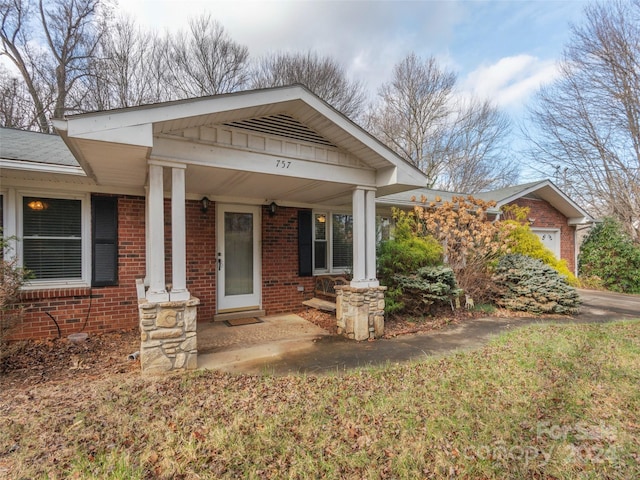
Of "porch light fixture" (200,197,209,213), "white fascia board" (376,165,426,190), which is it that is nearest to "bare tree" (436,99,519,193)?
"white fascia board" (376,165,426,190)

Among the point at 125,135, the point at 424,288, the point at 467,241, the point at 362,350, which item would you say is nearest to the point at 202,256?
the point at 125,135

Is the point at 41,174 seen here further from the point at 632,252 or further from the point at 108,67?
the point at 632,252

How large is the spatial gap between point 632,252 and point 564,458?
38.7 feet

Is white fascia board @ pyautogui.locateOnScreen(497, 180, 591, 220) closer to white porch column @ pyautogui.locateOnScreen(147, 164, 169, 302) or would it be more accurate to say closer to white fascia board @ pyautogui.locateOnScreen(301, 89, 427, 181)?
white fascia board @ pyautogui.locateOnScreen(301, 89, 427, 181)

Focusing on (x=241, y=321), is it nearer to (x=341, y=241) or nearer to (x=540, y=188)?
(x=341, y=241)

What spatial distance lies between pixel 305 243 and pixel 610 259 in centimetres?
1086

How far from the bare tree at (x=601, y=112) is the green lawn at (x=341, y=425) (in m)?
12.5

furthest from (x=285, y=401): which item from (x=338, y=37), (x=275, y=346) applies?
(x=338, y=37)

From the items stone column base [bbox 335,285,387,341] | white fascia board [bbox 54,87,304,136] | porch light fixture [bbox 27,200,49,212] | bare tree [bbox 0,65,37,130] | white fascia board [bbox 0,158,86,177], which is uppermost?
bare tree [bbox 0,65,37,130]

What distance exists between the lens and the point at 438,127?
18266 millimetres

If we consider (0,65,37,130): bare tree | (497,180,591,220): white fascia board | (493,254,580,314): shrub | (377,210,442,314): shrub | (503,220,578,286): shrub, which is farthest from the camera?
(0,65,37,130): bare tree

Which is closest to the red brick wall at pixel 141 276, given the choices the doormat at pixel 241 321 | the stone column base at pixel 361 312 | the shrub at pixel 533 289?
the doormat at pixel 241 321

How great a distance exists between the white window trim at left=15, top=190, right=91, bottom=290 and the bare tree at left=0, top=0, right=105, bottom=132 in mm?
9763

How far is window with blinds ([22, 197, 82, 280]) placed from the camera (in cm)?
483
